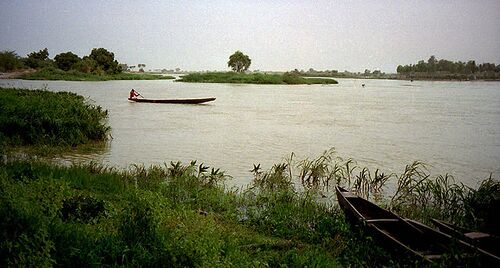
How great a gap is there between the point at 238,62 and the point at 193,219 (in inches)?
3842

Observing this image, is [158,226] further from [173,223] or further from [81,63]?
[81,63]

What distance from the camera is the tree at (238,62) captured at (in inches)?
3954

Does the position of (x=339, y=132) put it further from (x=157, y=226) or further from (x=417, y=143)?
(x=157, y=226)

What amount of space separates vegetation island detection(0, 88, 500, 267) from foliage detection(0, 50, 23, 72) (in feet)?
179

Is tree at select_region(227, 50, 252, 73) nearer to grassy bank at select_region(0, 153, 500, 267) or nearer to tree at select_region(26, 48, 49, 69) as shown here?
tree at select_region(26, 48, 49, 69)

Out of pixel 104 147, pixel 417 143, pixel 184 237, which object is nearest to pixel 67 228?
pixel 184 237

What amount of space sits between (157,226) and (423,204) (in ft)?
18.1

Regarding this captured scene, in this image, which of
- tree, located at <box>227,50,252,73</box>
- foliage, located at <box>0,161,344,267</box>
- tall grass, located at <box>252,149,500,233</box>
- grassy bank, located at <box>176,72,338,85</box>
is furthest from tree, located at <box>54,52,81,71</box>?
foliage, located at <box>0,161,344,267</box>

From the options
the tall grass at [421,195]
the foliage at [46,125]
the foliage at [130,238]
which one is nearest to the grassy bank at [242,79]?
the foliage at [46,125]

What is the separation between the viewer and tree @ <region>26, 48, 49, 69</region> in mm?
71887

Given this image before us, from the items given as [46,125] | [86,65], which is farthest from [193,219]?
[86,65]

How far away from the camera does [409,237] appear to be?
18.8 feet

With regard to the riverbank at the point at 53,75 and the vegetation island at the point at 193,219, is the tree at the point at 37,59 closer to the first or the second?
the riverbank at the point at 53,75

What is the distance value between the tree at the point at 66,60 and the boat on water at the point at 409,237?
75.2 m
